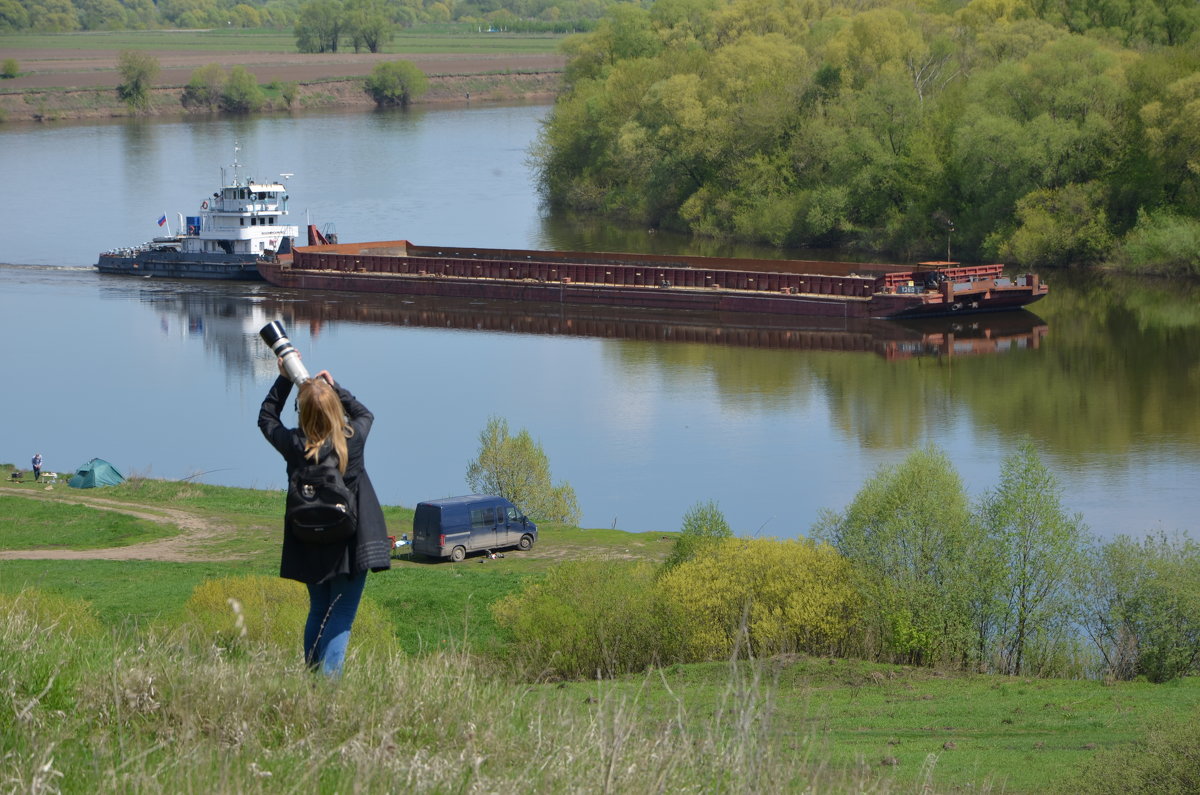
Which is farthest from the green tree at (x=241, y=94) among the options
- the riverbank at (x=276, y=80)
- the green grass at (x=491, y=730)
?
the green grass at (x=491, y=730)

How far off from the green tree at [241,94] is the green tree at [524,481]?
96.7 meters

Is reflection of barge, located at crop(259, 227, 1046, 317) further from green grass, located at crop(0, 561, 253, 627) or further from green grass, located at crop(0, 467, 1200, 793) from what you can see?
green grass, located at crop(0, 467, 1200, 793)

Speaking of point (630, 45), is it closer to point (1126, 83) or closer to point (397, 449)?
point (1126, 83)

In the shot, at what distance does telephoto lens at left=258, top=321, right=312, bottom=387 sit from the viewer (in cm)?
668

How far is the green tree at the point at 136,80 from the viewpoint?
114 metres

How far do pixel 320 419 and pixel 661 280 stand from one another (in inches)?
1726

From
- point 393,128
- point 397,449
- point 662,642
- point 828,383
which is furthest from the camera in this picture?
point 393,128

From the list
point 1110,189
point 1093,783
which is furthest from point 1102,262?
point 1093,783

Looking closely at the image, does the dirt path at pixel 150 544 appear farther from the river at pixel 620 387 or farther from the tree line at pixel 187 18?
the tree line at pixel 187 18

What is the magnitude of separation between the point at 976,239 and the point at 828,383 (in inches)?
876

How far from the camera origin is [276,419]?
275 inches

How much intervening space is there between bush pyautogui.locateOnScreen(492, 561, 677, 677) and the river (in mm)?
7545

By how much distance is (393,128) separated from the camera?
10362cm

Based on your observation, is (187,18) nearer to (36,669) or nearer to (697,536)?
(697,536)
